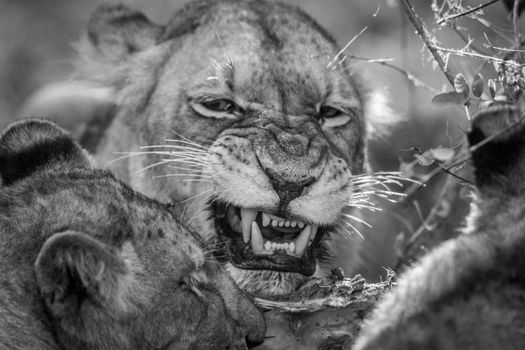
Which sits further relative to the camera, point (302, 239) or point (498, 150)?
point (302, 239)

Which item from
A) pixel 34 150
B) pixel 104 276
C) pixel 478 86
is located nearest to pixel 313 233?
pixel 478 86

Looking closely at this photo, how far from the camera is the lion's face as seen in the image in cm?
452

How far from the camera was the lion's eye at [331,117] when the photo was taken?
5160mm

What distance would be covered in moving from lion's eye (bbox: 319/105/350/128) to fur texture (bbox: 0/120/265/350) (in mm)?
1472

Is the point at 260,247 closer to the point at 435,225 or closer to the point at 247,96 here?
the point at 247,96

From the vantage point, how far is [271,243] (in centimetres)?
464

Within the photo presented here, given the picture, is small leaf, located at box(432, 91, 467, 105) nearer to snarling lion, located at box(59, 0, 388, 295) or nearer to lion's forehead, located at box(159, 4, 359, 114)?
snarling lion, located at box(59, 0, 388, 295)

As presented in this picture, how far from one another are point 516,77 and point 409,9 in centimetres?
58

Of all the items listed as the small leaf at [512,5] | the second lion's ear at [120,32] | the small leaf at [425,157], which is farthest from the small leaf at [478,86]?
the second lion's ear at [120,32]

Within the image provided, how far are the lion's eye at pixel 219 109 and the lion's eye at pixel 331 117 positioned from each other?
46cm

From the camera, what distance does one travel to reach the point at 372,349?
278cm

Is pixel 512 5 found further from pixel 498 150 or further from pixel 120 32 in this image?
pixel 120 32

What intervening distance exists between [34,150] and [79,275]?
1010mm

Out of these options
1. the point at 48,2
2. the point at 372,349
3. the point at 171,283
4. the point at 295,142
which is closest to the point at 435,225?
the point at 295,142
